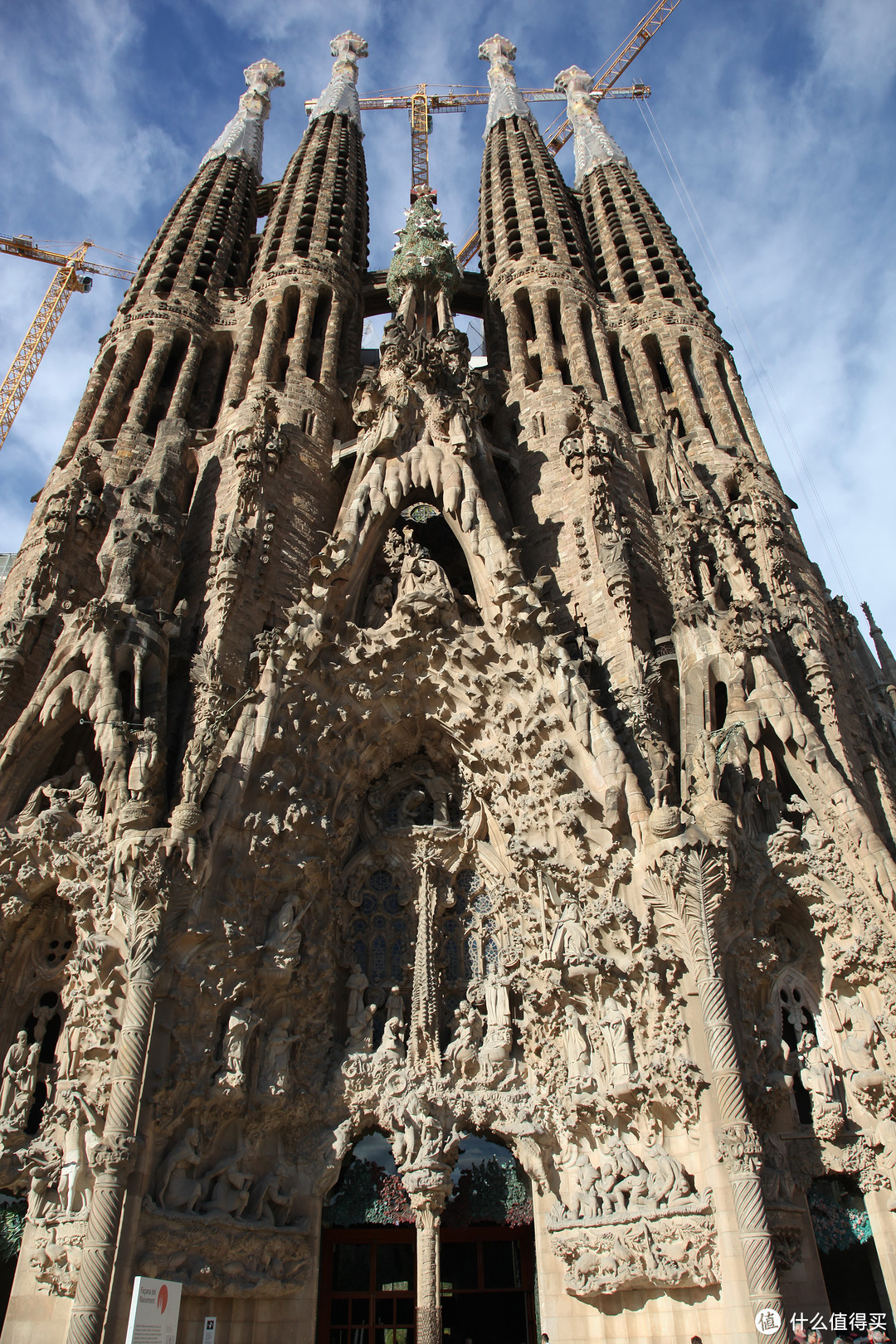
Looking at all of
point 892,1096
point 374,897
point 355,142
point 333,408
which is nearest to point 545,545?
point 333,408

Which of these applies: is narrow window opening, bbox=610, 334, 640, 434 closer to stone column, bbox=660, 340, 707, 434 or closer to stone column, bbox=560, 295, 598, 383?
stone column, bbox=560, 295, 598, 383

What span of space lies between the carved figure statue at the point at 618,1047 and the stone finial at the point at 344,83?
26626 millimetres

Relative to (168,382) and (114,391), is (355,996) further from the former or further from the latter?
(168,382)

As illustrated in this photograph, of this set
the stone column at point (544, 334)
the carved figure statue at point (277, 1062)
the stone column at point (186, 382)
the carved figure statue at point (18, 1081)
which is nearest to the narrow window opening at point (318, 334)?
the stone column at point (186, 382)

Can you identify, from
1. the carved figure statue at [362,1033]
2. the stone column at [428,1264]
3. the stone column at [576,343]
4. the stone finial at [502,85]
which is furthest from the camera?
the stone finial at [502,85]

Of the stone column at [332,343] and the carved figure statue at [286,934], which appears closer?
the carved figure statue at [286,934]

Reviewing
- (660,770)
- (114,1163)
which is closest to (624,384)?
(660,770)

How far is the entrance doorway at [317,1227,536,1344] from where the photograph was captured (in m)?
10.6

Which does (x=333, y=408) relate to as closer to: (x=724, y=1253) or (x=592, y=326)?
(x=592, y=326)

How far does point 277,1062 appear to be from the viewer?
10359mm

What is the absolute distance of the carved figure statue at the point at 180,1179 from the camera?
29.9 feet

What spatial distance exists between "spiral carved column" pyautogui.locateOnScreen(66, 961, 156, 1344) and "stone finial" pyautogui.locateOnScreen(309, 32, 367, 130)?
87.3 feet

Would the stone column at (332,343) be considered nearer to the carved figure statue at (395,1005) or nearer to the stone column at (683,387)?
the stone column at (683,387)

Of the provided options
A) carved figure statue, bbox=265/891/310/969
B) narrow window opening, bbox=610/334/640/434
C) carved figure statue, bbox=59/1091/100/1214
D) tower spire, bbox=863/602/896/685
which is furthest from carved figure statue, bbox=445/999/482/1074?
narrow window opening, bbox=610/334/640/434
